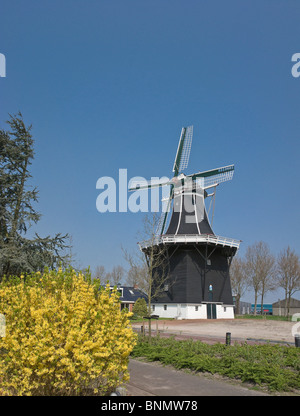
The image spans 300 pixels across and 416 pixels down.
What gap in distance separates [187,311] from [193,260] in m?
6.06

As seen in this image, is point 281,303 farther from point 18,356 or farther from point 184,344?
point 18,356

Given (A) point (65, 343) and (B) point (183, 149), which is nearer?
(A) point (65, 343)

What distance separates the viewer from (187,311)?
39.4 metres

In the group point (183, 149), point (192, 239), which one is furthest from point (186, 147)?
point (192, 239)

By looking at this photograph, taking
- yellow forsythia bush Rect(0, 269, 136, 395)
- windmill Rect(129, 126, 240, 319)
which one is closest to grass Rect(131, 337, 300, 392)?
yellow forsythia bush Rect(0, 269, 136, 395)

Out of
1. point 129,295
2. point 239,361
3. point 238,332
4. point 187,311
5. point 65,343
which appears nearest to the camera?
point 65,343

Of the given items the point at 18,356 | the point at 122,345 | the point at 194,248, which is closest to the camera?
the point at 18,356

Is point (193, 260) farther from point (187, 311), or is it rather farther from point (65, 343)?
point (65, 343)

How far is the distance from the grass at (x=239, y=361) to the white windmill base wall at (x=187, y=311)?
26154mm

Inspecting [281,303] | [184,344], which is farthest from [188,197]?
[281,303]

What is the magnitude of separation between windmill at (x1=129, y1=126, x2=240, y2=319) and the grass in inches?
989

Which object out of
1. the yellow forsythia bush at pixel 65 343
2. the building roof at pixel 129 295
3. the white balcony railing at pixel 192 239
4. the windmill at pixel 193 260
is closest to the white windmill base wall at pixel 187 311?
the windmill at pixel 193 260
